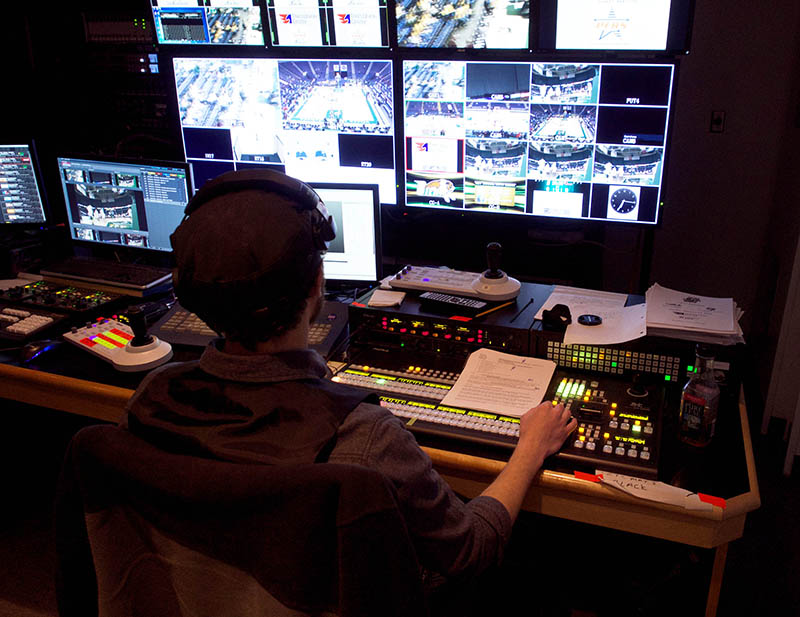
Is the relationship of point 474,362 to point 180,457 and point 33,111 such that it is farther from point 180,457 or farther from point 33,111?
point 33,111

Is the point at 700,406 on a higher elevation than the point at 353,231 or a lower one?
lower

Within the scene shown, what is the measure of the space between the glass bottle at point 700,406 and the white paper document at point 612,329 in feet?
0.55

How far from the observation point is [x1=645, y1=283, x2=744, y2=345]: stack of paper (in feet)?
4.91

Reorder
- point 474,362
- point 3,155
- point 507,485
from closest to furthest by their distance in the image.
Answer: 1. point 507,485
2. point 474,362
3. point 3,155

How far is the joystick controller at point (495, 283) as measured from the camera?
1796 millimetres

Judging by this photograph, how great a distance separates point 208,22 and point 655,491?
2313 mm

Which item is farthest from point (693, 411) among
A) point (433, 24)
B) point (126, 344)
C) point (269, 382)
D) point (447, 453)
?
point (433, 24)

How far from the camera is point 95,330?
6.48ft

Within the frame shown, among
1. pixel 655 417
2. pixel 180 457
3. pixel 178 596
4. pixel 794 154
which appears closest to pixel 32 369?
pixel 178 596

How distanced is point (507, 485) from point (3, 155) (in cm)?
213

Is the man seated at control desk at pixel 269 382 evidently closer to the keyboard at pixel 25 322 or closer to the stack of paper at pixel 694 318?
the stack of paper at pixel 694 318

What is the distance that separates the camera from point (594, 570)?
1920 millimetres

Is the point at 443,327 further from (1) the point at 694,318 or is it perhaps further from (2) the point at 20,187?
(2) the point at 20,187

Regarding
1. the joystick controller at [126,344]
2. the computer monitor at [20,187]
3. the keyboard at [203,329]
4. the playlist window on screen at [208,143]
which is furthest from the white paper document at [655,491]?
the computer monitor at [20,187]
